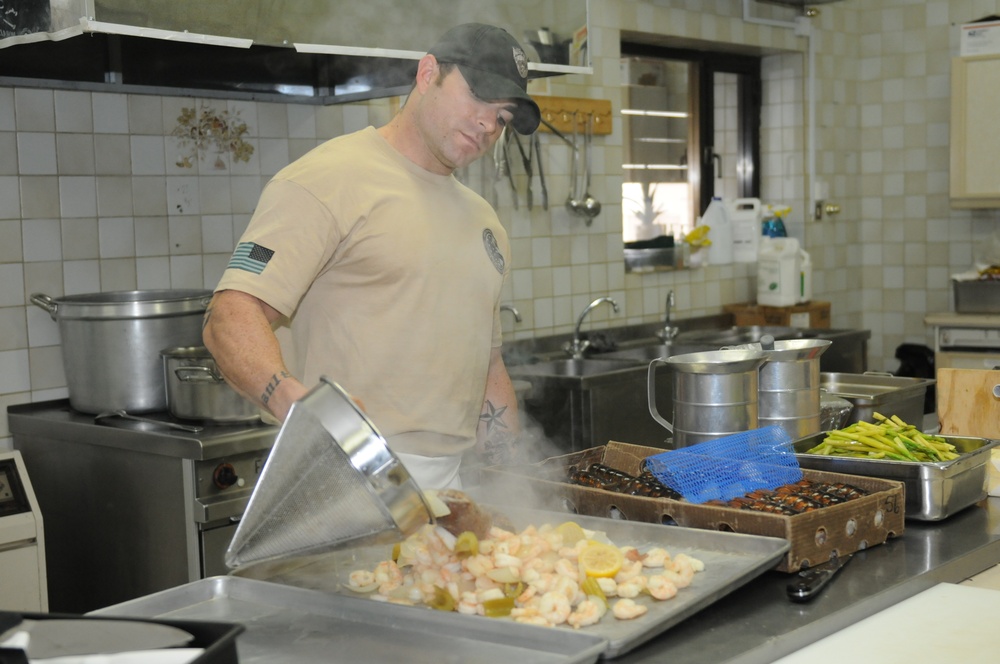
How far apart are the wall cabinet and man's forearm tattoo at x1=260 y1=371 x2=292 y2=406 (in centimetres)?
446

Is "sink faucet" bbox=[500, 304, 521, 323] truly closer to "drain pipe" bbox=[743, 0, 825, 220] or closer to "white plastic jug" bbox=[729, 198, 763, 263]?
"white plastic jug" bbox=[729, 198, 763, 263]

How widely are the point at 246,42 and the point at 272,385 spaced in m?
1.19

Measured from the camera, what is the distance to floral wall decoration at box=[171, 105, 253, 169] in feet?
10.9

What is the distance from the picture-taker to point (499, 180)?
4.17 m

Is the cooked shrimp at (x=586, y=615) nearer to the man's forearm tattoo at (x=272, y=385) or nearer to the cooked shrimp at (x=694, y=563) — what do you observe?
the cooked shrimp at (x=694, y=563)

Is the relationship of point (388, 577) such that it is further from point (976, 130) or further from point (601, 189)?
point (976, 130)

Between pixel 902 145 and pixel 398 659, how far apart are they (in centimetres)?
529

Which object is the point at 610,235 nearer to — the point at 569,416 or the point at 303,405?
the point at 569,416

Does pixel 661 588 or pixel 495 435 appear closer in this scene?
pixel 661 588

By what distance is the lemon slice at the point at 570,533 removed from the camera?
1.68 m

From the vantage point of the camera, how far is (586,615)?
141cm

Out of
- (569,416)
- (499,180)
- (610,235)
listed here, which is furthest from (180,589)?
(610,235)

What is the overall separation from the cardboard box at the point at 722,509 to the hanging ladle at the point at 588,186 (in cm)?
240

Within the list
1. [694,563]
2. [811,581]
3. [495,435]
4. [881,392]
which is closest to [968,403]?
[881,392]
